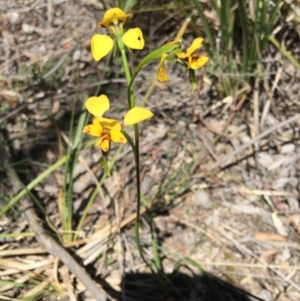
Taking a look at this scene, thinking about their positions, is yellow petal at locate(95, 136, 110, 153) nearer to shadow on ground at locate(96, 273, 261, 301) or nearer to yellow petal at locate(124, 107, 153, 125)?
yellow petal at locate(124, 107, 153, 125)

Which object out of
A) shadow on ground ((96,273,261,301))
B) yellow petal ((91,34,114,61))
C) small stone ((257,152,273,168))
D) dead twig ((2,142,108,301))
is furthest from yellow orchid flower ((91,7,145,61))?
small stone ((257,152,273,168))

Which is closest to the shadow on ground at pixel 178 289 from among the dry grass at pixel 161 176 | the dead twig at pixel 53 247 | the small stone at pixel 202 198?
the dry grass at pixel 161 176

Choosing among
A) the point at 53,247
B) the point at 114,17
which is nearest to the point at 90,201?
the point at 53,247

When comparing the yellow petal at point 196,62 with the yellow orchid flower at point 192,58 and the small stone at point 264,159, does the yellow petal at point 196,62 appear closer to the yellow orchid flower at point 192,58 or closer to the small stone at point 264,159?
the yellow orchid flower at point 192,58

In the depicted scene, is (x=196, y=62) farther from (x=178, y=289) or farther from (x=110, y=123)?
(x=178, y=289)

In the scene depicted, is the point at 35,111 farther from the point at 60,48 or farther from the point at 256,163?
the point at 256,163

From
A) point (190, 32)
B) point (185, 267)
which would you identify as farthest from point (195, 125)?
point (185, 267)
